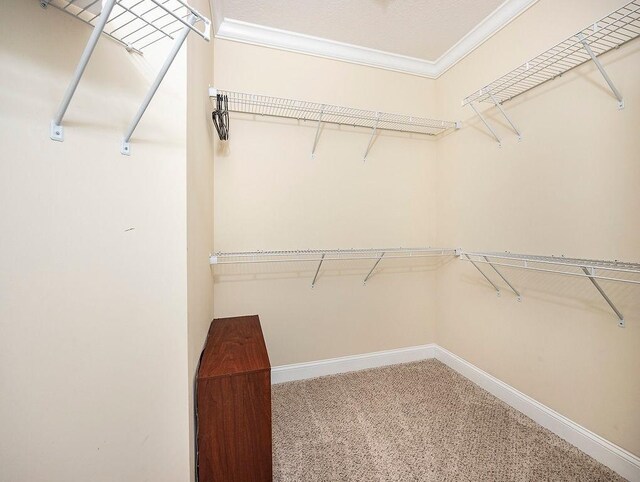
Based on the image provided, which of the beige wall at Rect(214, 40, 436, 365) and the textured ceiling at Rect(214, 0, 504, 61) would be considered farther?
the beige wall at Rect(214, 40, 436, 365)

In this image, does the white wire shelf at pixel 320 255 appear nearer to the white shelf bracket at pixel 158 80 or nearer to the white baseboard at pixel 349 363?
the white baseboard at pixel 349 363

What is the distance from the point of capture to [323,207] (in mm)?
2057

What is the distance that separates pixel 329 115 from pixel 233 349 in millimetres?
1743

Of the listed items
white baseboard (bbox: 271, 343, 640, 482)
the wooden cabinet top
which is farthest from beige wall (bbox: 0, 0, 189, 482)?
white baseboard (bbox: 271, 343, 640, 482)

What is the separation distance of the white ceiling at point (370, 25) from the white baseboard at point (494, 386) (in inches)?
94.4

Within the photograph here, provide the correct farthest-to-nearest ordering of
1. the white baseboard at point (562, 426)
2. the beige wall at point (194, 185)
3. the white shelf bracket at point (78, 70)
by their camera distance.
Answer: the white baseboard at point (562, 426) → the beige wall at point (194, 185) → the white shelf bracket at point (78, 70)

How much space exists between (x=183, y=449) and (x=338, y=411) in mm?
1009

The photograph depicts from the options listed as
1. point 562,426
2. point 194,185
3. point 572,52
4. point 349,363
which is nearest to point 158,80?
point 194,185

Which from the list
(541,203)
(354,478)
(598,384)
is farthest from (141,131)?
(598,384)

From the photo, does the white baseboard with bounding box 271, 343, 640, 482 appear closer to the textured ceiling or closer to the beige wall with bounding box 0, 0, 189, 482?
the beige wall with bounding box 0, 0, 189, 482

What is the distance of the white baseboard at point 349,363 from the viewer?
6.56ft

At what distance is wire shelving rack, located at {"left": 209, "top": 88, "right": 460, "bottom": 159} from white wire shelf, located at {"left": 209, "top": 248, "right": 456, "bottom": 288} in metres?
0.79

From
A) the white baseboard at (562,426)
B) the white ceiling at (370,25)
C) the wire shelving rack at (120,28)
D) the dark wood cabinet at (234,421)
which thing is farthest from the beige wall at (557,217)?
the wire shelving rack at (120,28)

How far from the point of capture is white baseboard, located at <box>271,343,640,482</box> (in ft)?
4.09
